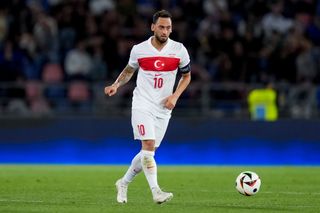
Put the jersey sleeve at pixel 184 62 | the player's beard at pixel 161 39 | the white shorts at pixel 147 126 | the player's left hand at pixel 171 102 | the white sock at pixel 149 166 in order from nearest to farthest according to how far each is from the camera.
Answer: the white sock at pixel 149 166, the white shorts at pixel 147 126, the player's left hand at pixel 171 102, the player's beard at pixel 161 39, the jersey sleeve at pixel 184 62

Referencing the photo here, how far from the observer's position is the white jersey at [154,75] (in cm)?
1201

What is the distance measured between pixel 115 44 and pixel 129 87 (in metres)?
1.44

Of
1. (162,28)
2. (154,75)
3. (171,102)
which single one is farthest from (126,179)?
(162,28)

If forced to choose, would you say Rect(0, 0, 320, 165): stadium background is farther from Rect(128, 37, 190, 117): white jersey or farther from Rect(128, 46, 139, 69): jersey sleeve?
Rect(128, 37, 190, 117): white jersey

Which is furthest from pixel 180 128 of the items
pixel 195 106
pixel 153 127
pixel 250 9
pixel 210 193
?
pixel 153 127

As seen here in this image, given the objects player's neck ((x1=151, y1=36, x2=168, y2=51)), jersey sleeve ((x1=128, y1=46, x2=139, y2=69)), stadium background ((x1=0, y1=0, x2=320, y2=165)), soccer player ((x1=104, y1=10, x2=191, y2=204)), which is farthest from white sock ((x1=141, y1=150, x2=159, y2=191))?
stadium background ((x1=0, y1=0, x2=320, y2=165))

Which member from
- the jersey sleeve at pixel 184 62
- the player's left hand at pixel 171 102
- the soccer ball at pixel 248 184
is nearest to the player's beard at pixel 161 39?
the jersey sleeve at pixel 184 62

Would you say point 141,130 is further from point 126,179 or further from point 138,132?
point 126,179

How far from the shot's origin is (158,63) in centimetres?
1206

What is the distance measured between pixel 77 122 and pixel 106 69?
68.1 inches

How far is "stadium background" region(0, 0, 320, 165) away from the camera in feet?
74.9

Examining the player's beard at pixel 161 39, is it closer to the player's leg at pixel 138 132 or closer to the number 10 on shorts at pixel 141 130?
the player's leg at pixel 138 132

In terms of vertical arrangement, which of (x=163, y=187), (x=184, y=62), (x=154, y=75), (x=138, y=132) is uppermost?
(x=184, y=62)

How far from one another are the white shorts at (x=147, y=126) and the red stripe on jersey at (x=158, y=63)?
0.58m
